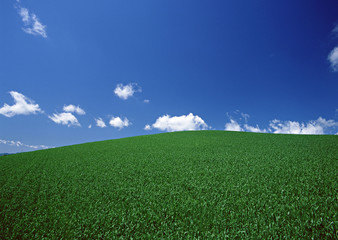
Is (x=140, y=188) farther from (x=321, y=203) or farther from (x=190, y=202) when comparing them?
(x=321, y=203)

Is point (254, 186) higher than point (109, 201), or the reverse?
point (254, 186)

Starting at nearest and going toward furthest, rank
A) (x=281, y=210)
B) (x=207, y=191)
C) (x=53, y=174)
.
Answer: (x=281, y=210), (x=207, y=191), (x=53, y=174)

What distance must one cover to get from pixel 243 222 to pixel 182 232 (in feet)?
5.79

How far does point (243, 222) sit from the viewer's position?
4.07 metres

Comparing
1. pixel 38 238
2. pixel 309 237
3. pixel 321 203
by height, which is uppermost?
pixel 321 203

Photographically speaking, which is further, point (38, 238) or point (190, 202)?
point (190, 202)

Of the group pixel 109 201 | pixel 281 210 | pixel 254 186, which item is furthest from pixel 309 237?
pixel 109 201

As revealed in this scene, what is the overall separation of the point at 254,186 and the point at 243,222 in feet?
8.16

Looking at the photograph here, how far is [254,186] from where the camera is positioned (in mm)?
6055

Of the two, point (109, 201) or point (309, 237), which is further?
point (109, 201)

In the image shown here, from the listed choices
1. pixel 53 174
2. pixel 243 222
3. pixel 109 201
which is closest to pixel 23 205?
pixel 109 201

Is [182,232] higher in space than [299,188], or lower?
lower

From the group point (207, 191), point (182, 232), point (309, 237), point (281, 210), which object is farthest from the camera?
point (207, 191)

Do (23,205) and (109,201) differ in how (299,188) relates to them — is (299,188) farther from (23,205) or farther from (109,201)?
(23,205)
